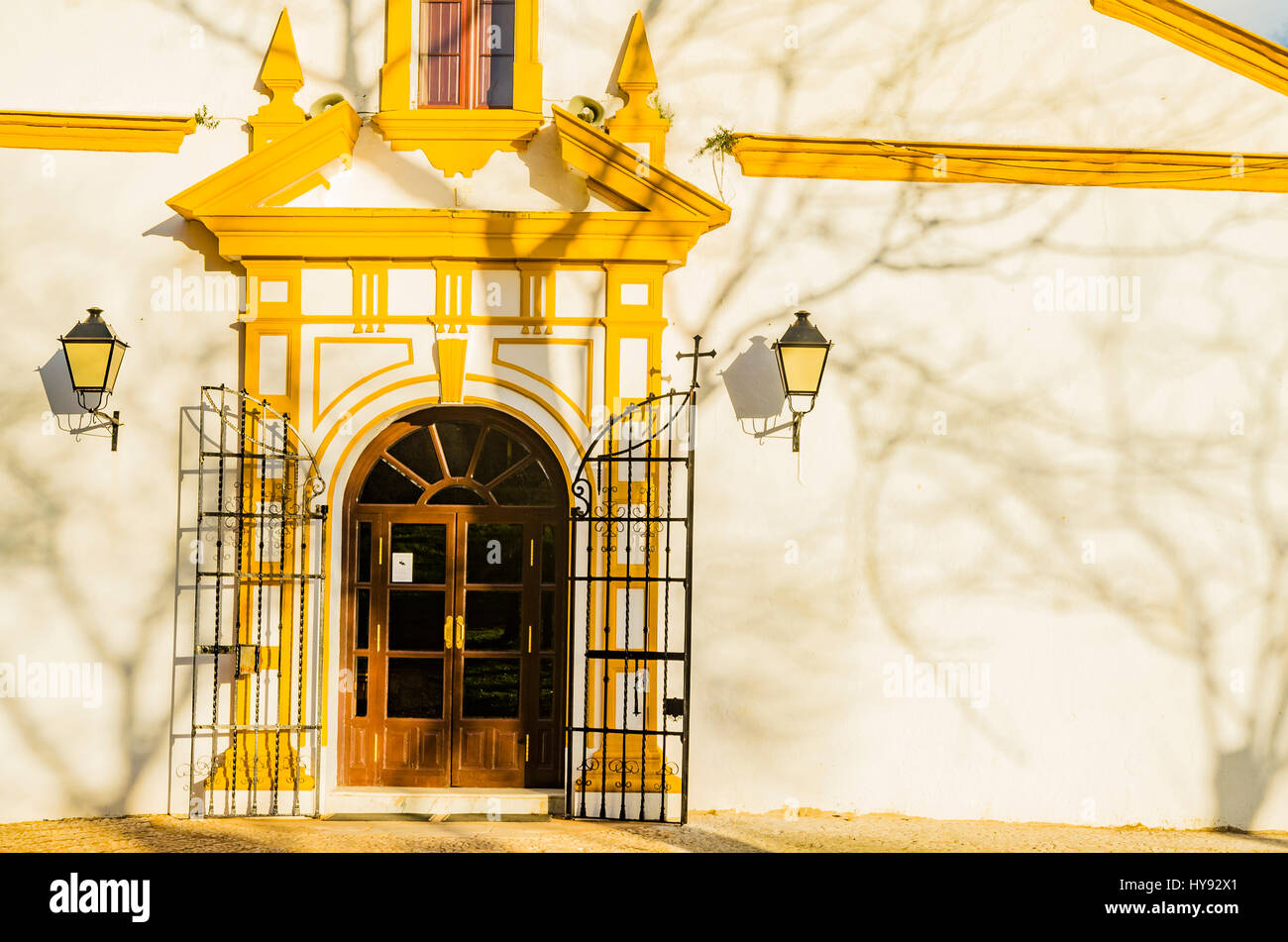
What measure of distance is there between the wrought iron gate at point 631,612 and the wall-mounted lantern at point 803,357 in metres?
0.52

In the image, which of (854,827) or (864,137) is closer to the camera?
(854,827)

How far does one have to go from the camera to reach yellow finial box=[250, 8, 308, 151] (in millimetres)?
6965

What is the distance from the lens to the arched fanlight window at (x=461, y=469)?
277 inches

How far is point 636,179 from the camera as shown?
6.68 m

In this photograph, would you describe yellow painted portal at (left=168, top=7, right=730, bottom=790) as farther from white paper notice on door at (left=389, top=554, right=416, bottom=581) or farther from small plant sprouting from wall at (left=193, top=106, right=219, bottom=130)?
small plant sprouting from wall at (left=193, top=106, right=219, bottom=130)

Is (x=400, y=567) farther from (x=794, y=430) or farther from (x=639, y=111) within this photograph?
(x=639, y=111)

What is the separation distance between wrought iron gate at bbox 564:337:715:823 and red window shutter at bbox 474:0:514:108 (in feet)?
6.67

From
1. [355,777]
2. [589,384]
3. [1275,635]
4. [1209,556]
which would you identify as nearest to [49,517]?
[355,777]

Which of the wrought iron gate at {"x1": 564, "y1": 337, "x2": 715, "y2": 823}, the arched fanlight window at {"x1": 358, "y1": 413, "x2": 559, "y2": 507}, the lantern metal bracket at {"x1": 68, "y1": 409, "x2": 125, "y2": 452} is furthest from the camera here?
the arched fanlight window at {"x1": 358, "y1": 413, "x2": 559, "y2": 507}

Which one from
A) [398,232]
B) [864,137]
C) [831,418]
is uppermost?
[864,137]

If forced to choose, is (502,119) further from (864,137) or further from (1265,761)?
(1265,761)

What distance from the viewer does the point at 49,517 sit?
6941mm

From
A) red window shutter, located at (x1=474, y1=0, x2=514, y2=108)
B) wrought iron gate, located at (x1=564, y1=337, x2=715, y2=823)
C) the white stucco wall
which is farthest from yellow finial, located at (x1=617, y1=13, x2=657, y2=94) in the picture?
wrought iron gate, located at (x1=564, y1=337, x2=715, y2=823)

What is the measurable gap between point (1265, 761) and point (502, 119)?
6.16 metres
